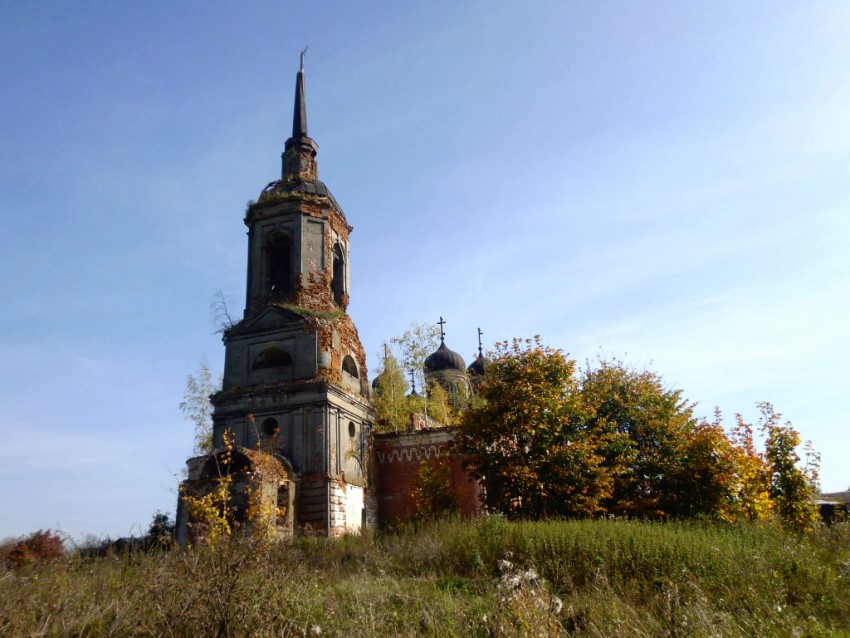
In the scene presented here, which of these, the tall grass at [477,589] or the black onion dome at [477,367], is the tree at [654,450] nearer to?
the tall grass at [477,589]

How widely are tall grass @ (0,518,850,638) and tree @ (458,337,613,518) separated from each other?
4.48 meters

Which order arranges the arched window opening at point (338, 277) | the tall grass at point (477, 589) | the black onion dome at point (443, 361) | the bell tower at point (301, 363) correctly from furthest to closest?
the black onion dome at point (443, 361) → the arched window opening at point (338, 277) → the bell tower at point (301, 363) → the tall grass at point (477, 589)

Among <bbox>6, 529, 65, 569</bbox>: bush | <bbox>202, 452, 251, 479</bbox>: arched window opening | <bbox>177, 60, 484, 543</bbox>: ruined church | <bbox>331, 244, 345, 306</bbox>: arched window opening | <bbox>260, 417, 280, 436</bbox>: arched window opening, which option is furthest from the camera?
<bbox>331, 244, 345, 306</bbox>: arched window opening

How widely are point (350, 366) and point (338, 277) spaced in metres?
3.48

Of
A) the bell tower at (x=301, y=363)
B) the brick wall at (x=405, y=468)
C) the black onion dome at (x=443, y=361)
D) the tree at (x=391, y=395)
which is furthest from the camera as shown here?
the black onion dome at (x=443, y=361)

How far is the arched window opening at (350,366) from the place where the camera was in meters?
24.1

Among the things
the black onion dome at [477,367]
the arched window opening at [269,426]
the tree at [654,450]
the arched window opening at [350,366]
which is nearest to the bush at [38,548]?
the arched window opening at [269,426]

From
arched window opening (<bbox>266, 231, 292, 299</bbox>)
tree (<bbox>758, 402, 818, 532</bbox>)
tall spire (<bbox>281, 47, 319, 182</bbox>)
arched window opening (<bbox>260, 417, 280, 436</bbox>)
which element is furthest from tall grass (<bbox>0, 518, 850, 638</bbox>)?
tall spire (<bbox>281, 47, 319, 182</bbox>)

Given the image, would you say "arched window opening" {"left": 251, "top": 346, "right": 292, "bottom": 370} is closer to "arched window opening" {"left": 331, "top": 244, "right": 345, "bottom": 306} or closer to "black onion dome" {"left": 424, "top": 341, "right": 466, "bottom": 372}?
"arched window opening" {"left": 331, "top": 244, "right": 345, "bottom": 306}

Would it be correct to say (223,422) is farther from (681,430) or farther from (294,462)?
(681,430)

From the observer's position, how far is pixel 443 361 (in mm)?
39188

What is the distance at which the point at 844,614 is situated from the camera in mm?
8172

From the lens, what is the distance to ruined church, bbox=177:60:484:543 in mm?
20531

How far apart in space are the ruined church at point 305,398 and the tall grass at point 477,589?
301 inches
